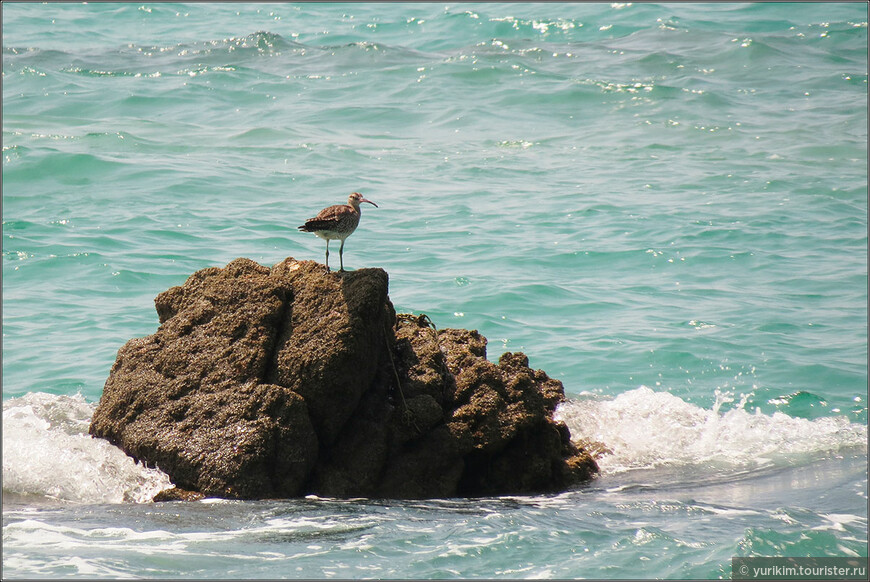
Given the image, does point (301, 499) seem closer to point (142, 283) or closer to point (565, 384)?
point (565, 384)

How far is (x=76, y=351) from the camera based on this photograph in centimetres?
963

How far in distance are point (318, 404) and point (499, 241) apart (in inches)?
322

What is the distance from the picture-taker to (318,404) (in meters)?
5.99

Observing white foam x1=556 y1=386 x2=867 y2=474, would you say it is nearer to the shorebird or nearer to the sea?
the sea

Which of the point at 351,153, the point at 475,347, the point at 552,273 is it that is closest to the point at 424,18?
the point at 351,153

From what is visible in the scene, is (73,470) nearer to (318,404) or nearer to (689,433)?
(318,404)

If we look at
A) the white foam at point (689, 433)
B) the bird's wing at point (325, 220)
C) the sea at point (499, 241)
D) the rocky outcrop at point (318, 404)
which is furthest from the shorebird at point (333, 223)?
the white foam at point (689, 433)

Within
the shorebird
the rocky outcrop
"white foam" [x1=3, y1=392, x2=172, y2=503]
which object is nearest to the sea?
"white foam" [x1=3, y1=392, x2=172, y2=503]

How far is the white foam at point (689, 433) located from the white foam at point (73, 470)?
334 centimetres

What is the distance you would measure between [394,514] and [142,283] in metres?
7.28

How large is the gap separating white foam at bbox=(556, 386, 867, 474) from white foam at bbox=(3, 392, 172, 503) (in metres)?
3.34

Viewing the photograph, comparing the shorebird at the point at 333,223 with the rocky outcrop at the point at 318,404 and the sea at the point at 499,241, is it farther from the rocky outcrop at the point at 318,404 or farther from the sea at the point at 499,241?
the sea at the point at 499,241

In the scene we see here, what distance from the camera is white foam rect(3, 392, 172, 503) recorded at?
19.2 ft

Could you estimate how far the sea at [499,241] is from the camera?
541 centimetres
